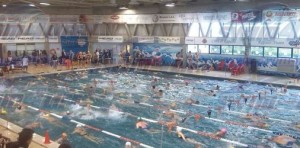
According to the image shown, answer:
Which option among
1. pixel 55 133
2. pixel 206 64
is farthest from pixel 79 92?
pixel 206 64

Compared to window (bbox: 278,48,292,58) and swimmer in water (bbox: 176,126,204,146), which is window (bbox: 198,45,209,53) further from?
swimmer in water (bbox: 176,126,204,146)

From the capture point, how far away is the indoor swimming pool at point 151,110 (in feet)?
30.3

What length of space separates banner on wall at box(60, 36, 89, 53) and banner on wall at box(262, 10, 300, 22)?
15981 mm

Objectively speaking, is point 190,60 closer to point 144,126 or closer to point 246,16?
point 246,16

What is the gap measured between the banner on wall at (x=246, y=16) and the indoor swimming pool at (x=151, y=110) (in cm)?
422

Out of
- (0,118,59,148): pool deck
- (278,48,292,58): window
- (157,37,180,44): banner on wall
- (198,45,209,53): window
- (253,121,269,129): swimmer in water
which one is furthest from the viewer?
(157,37,180,44): banner on wall

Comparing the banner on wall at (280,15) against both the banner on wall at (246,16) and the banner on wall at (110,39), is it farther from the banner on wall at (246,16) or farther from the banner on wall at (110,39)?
the banner on wall at (110,39)

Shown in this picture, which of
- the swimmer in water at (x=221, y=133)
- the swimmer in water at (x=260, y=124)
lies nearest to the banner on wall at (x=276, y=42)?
the swimmer in water at (x=260, y=124)

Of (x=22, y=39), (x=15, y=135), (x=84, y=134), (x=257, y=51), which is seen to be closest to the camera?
(x=15, y=135)

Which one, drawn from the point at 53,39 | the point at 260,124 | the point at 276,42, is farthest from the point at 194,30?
the point at 260,124

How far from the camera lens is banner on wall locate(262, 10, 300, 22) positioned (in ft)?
58.1

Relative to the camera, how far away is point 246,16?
1967 cm

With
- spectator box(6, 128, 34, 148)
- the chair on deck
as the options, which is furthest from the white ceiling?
spectator box(6, 128, 34, 148)

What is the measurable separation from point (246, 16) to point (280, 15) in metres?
2.06
